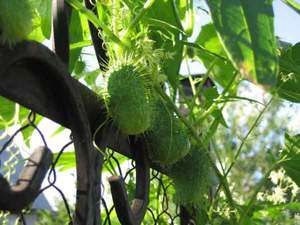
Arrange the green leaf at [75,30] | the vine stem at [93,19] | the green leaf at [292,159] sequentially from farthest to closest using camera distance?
the green leaf at [292,159]
the green leaf at [75,30]
the vine stem at [93,19]

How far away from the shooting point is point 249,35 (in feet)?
1.51

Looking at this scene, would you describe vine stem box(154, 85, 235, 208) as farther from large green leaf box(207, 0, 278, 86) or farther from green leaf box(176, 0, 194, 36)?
large green leaf box(207, 0, 278, 86)

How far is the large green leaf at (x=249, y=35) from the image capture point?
436 mm

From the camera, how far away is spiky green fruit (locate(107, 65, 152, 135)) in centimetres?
61

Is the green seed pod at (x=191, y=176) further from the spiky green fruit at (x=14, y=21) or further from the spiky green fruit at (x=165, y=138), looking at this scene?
the spiky green fruit at (x=14, y=21)

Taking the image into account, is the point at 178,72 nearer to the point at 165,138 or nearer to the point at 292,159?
the point at 165,138

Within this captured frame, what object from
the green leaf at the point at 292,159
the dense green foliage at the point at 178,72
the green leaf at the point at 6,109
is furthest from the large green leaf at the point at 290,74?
the green leaf at the point at 6,109

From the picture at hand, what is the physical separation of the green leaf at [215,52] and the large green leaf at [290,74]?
3.7 inches

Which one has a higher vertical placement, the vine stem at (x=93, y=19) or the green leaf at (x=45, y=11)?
the green leaf at (x=45, y=11)

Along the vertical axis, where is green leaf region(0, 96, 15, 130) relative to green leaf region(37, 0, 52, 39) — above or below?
below

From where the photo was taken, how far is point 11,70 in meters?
0.49

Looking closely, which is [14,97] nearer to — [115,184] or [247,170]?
[115,184]

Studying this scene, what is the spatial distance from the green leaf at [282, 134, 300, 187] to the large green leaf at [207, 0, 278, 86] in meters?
0.52

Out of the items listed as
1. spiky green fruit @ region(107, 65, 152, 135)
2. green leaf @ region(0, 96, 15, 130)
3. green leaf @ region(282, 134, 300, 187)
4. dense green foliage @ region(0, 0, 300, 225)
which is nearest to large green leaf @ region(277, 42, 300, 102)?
dense green foliage @ region(0, 0, 300, 225)
